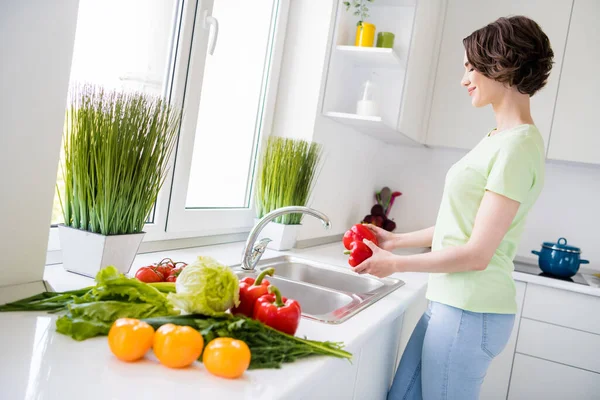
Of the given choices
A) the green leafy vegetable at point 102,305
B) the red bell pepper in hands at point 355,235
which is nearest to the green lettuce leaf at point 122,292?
Result: the green leafy vegetable at point 102,305

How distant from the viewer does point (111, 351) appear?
813 mm

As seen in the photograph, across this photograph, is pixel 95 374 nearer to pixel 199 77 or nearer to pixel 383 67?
pixel 199 77

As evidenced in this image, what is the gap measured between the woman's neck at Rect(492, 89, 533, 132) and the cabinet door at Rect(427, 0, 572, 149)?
4.91 ft

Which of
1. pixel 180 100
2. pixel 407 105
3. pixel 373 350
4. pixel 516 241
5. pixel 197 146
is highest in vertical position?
pixel 407 105

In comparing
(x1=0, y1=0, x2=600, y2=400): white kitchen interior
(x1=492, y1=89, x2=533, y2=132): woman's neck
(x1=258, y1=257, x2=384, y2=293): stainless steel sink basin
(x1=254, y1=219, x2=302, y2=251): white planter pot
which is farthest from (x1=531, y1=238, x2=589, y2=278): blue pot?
(x1=492, y1=89, x2=533, y2=132): woman's neck

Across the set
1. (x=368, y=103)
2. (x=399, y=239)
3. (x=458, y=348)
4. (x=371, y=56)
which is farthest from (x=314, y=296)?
(x=371, y=56)

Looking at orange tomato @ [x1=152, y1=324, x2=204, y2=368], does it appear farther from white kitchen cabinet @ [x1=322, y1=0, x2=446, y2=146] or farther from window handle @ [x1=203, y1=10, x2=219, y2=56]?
white kitchen cabinet @ [x1=322, y1=0, x2=446, y2=146]

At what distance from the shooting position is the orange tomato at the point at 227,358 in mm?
769

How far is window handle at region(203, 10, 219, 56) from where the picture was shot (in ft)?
5.60

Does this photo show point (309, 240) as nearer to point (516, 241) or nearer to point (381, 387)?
point (381, 387)

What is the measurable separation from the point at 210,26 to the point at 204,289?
112 cm

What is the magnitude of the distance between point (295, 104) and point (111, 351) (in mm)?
1559

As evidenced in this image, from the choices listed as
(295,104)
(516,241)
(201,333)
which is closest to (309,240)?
(295,104)

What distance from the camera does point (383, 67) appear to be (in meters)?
2.45
